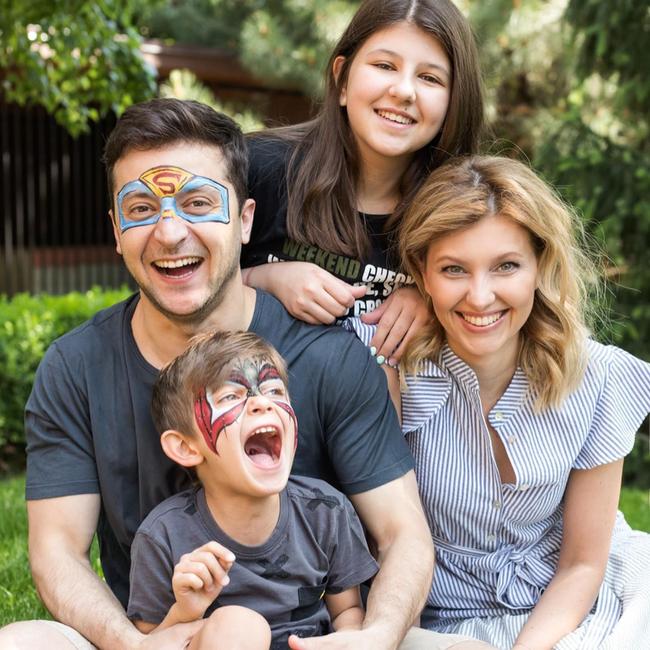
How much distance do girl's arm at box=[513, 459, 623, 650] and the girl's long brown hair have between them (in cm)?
106

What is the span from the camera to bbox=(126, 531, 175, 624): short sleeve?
2670mm

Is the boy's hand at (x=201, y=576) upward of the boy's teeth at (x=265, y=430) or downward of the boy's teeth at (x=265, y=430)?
downward

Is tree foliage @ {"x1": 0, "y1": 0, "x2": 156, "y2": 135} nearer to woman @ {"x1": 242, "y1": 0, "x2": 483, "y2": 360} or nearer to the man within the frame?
woman @ {"x1": 242, "y1": 0, "x2": 483, "y2": 360}

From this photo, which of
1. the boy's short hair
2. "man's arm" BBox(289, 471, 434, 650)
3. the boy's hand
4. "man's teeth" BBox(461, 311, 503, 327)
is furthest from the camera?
"man's teeth" BBox(461, 311, 503, 327)

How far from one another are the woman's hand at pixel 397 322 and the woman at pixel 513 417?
42mm

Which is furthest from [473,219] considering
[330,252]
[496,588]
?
[496,588]

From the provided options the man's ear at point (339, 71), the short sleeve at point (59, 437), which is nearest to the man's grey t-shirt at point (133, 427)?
the short sleeve at point (59, 437)

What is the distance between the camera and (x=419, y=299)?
3.33 metres

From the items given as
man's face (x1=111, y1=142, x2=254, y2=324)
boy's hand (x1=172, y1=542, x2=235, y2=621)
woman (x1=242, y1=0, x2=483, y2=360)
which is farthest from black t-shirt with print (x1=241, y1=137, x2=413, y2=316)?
boy's hand (x1=172, y1=542, x2=235, y2=621)

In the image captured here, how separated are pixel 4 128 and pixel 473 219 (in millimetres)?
9843

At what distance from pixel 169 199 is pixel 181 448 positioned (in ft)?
2.47

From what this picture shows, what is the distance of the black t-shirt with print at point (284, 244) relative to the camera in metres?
3.47

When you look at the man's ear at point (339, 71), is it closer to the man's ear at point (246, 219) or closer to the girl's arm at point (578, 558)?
the man's ear at point (246, 219)

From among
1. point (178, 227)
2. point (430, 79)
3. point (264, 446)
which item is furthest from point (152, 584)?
point (430, 79)
